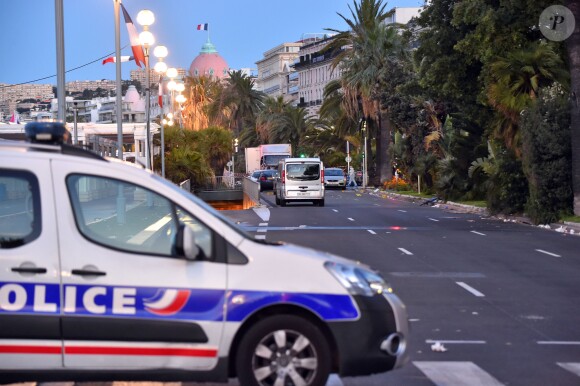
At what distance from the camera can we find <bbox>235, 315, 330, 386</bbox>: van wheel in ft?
26.1

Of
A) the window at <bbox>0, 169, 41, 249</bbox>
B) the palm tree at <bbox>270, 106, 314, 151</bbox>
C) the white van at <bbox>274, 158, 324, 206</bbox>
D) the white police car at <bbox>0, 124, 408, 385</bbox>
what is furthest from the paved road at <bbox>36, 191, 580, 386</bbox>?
the palm tree at <bbox>270, 106, 314, 151</bbox>

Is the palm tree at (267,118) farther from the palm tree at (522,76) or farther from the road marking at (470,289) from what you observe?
the road marking at (470,289)

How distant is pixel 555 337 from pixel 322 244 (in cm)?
1317

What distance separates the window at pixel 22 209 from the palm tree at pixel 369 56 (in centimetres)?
6452

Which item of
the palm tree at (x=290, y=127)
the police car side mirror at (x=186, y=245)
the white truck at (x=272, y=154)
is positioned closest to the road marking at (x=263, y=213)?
the police car side mirror at (x=186, y=245)

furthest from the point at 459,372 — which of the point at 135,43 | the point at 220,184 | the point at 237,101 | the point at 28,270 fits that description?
the point at 237,101

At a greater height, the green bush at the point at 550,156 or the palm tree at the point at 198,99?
the palm tree at the point at 198,99

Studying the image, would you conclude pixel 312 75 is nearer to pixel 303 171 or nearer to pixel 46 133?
pixel 303 171

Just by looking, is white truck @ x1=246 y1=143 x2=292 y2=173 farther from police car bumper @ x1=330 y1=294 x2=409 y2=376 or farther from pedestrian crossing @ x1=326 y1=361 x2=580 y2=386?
police car bumper @ x1=330 y1=294 x2=409 y2=376

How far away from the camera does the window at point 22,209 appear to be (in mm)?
7934

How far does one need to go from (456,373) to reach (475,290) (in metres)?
6.72

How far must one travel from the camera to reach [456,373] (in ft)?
32.3

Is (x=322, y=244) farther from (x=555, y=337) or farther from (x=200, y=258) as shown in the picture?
(x=200, y=258)

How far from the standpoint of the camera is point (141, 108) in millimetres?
186000
